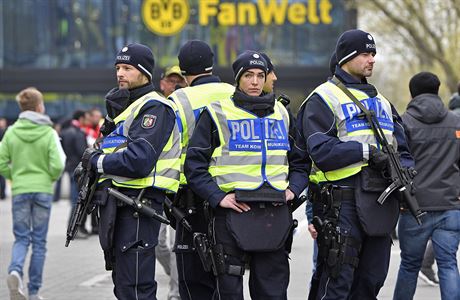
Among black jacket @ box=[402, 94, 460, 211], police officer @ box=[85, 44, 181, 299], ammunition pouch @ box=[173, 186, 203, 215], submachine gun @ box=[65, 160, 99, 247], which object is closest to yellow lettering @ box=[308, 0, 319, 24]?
black jacket @ box=[402, 94, 460, 211]

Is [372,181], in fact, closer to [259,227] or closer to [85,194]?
[259,227]

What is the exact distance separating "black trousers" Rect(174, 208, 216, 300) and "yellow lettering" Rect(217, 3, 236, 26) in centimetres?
3082

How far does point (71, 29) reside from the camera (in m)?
40.2

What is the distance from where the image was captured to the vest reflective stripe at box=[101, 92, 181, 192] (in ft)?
22.6

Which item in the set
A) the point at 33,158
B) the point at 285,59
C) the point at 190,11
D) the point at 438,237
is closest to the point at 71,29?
the point at 190,11

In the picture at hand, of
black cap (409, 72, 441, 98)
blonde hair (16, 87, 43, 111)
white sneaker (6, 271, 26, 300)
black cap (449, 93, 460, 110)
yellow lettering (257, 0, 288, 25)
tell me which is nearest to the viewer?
black cap (409, 72, 441, 98)

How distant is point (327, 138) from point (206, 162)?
751 millimetres

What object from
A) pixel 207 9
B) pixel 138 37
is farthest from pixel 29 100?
pixel 138 37

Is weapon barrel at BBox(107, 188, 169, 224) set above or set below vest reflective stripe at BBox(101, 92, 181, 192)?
below

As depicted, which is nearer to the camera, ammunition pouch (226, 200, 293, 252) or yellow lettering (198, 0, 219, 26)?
ammunition pouch (226, 200, 293, 252)

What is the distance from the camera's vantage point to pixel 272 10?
124ft

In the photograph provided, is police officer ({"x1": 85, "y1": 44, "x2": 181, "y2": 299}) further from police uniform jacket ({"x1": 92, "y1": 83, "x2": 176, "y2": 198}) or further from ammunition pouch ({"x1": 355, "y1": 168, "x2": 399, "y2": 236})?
ammunition pouch ({"x1": 355, "y1": 168, "x2": 399, "y2": 236})

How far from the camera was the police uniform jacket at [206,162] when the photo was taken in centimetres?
686

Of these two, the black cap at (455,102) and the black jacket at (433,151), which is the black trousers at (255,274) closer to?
the black jacket at (433,151)
